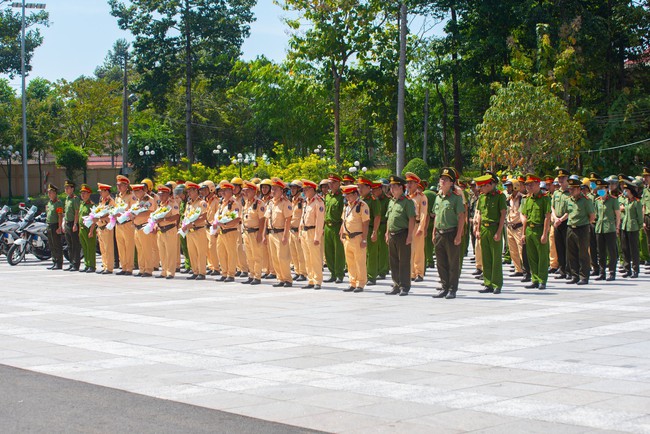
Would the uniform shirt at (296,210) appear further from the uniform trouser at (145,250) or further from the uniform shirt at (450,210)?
the uniform trouser at (145,250)

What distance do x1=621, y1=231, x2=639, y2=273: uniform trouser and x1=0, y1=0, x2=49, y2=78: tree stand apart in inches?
2258

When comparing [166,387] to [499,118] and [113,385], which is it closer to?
[113,385]

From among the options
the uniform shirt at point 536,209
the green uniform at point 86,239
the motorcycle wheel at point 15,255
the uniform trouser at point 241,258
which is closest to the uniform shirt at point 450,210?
the uniform shirt at point 536,209

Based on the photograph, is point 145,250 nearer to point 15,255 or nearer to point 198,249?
point 198,249

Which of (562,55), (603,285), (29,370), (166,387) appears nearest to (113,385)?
(166,387)

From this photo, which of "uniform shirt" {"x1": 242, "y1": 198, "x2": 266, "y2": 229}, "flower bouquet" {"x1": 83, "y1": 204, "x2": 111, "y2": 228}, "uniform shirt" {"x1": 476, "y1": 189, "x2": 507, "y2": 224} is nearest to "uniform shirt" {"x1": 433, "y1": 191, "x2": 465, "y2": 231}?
"uniform shirt" {"x1": 476, "y1": 189, "x2": 507, "y2": 224}

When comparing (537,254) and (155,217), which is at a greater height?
(155,217)

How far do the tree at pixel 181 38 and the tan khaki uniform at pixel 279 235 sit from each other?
3909cm

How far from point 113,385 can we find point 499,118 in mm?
31020

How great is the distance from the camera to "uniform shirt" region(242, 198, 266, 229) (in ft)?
59.1

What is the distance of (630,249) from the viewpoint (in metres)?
18.4

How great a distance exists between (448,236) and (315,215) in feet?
9.72

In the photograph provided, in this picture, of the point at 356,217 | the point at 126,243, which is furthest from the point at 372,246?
the point at 126,243

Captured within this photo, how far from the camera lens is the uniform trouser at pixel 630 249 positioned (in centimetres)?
1825
